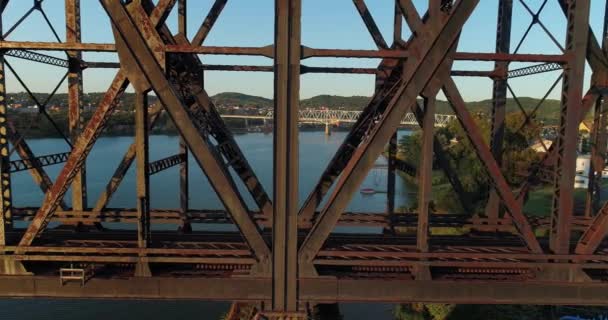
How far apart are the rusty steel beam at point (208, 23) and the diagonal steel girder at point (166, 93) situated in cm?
439

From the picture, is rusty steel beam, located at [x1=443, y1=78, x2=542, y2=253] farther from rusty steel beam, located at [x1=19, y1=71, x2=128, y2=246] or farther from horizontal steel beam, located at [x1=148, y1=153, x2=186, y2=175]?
horizontal steel beam, located at [x1=148, y1=153, x2=186, y2=175]

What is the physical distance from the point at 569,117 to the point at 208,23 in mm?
8566

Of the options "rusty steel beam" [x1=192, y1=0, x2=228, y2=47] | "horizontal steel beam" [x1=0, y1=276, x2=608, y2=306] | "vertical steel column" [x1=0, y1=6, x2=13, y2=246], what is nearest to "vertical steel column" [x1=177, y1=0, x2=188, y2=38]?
"rusty steel beam" [x1=192, y1=0, x2=228, y2=47]

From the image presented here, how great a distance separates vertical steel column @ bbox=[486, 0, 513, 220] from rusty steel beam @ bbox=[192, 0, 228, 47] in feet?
25.9

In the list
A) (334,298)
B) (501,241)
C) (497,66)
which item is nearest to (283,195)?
(334,298)

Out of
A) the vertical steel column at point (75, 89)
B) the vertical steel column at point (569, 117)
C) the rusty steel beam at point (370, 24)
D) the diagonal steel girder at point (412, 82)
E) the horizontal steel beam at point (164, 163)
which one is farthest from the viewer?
the vertical steel column at point (75, 89)

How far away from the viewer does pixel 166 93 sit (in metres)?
6.15

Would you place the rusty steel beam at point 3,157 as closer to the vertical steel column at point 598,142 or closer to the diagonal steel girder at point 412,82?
the diagonal steel girder at point 412,82

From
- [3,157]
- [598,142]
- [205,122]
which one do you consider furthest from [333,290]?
[598,142]

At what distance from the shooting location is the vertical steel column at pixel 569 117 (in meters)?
6.52

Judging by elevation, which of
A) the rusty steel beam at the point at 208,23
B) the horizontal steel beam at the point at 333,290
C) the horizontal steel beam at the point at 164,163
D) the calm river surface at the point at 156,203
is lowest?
the calm river surface at the point at 156,203

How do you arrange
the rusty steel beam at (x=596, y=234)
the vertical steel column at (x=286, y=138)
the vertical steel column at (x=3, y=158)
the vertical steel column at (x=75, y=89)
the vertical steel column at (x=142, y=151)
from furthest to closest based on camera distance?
the vertical steel column at (x=75, y=89) → the vertical steel column at (x=3, y=158) → the rusty steel beam at (x=596, y=234) → the vertical steel column at (x=142, y=151) → the vertical steel column at (x=286, y=138)

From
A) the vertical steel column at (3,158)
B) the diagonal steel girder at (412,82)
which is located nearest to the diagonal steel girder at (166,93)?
the diagonal steel girder at (412,82)

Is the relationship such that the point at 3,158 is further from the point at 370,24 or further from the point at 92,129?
the point at 370,24
